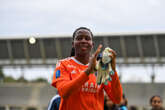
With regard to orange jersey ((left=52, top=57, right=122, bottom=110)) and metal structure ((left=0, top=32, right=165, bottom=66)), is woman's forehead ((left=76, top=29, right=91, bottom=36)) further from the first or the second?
metal structure ((left=0, top=32, right=165, bottom=66))

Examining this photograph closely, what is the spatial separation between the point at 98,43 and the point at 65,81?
66.6ft

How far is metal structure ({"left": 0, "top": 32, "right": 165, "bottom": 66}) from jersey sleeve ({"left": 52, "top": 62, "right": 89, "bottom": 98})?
63.9 feet

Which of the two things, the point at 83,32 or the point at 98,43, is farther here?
the point at 98,43

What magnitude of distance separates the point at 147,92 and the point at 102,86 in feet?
78.0

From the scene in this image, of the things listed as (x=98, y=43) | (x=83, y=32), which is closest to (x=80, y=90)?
(x=83, y=32)

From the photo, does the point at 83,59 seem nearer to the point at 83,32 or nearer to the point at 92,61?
the point at 83,32

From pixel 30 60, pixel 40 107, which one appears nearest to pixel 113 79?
pixel 30 60

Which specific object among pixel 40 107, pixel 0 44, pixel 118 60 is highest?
pixel 0 44

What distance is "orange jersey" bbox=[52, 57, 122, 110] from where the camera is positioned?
2.58 metres

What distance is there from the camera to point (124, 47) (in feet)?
76.0

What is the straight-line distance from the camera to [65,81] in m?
2.54

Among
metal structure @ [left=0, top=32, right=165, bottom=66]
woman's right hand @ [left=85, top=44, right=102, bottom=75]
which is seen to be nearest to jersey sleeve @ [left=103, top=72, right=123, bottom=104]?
woman's right hand @ [left=85, top=44, right=102, bottom=75]

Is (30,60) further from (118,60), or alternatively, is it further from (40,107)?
(118,60)

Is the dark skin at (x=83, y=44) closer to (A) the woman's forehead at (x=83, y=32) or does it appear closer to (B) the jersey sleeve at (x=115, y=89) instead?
(A) the woman's forehead at (x=83, y=32)
